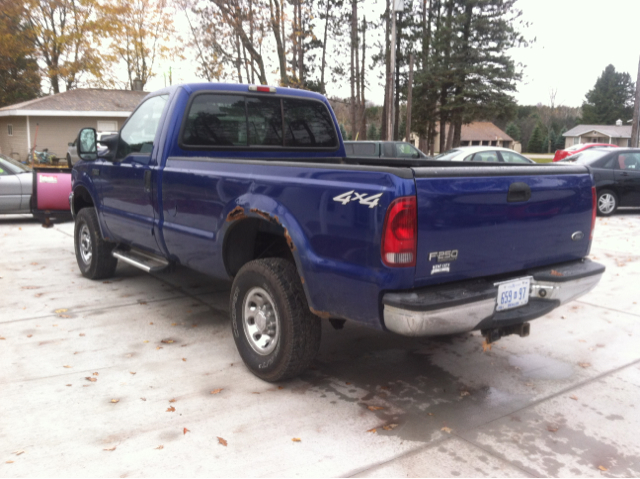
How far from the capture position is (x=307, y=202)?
3561mm

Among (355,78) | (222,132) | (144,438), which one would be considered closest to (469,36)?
(355,78)

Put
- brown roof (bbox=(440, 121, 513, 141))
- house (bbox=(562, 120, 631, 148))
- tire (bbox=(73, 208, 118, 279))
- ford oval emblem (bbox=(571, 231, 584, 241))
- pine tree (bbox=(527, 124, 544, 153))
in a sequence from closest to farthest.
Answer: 1. ford oval emblem (bbox=(571, 231, 584, 241))
2. tire (bbox=(73, 208, 118, 279))
3. house (bbox=(562, 120, 631, 148))
4. pine tree (bbox=(527, 124, 544, 153))
5. brown roof (bbox=(440, 121, 513, 141))

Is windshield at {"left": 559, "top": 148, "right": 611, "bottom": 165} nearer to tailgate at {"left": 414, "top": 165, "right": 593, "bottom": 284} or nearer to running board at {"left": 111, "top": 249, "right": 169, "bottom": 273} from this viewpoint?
tailgate at {"left": 414, "top": 165, "right": 593, "bottom": 284}

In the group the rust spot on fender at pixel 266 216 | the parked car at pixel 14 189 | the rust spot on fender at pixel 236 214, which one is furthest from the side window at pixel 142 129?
the parked car at pixel 14 189

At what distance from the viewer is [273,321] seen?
4.05m

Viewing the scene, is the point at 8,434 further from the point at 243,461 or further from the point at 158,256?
the point at 158,256

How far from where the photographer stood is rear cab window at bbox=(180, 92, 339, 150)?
5164mm

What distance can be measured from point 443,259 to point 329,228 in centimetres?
69

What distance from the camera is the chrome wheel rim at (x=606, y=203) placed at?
13.4 m

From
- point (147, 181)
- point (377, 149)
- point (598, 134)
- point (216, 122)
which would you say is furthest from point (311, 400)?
point (598, 134)

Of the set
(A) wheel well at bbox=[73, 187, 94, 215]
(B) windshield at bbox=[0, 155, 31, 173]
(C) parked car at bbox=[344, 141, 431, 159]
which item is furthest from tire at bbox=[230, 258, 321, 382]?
(C) parked car at bbox=[344, 141, 431, 159]

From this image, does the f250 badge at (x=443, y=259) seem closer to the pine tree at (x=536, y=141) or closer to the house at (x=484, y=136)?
the pine tree at (x=536, y=141)

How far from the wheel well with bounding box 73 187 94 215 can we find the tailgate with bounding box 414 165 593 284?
510 cm

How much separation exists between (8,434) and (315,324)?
195cm
